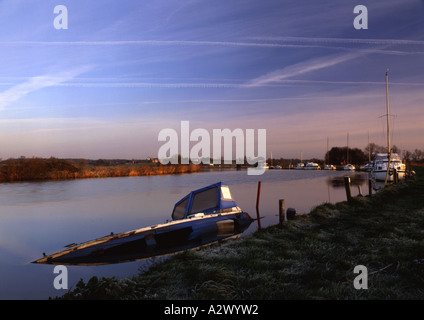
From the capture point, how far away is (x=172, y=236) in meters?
12.7

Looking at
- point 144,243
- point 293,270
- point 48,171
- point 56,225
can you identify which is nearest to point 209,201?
point 144,243

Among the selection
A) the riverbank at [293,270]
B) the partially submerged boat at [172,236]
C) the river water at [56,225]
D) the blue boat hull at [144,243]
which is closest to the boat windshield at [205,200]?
the partially submerged boat at [172,236]

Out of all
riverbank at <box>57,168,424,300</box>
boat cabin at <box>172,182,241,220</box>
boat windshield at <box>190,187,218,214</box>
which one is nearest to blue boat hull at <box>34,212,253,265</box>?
boat cabin at <box>172,182,241,220</box>

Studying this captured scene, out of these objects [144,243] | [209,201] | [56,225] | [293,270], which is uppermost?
[209,201]

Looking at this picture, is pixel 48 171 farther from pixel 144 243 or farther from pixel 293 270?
pixel 293 270

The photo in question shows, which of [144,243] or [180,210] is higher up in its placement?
[180,210]

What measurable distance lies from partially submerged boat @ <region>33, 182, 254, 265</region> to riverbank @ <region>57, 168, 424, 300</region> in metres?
2.90

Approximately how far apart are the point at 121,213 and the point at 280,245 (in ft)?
57.7

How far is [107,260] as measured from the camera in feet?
36.9

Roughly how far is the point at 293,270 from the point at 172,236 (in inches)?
271

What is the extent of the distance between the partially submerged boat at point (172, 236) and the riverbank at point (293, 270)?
290 centimetres

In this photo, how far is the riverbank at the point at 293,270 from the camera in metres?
5.65

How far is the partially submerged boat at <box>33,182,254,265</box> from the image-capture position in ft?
37.5

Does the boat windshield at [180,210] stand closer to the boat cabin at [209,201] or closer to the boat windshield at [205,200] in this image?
the boat cabin at [209,201]
